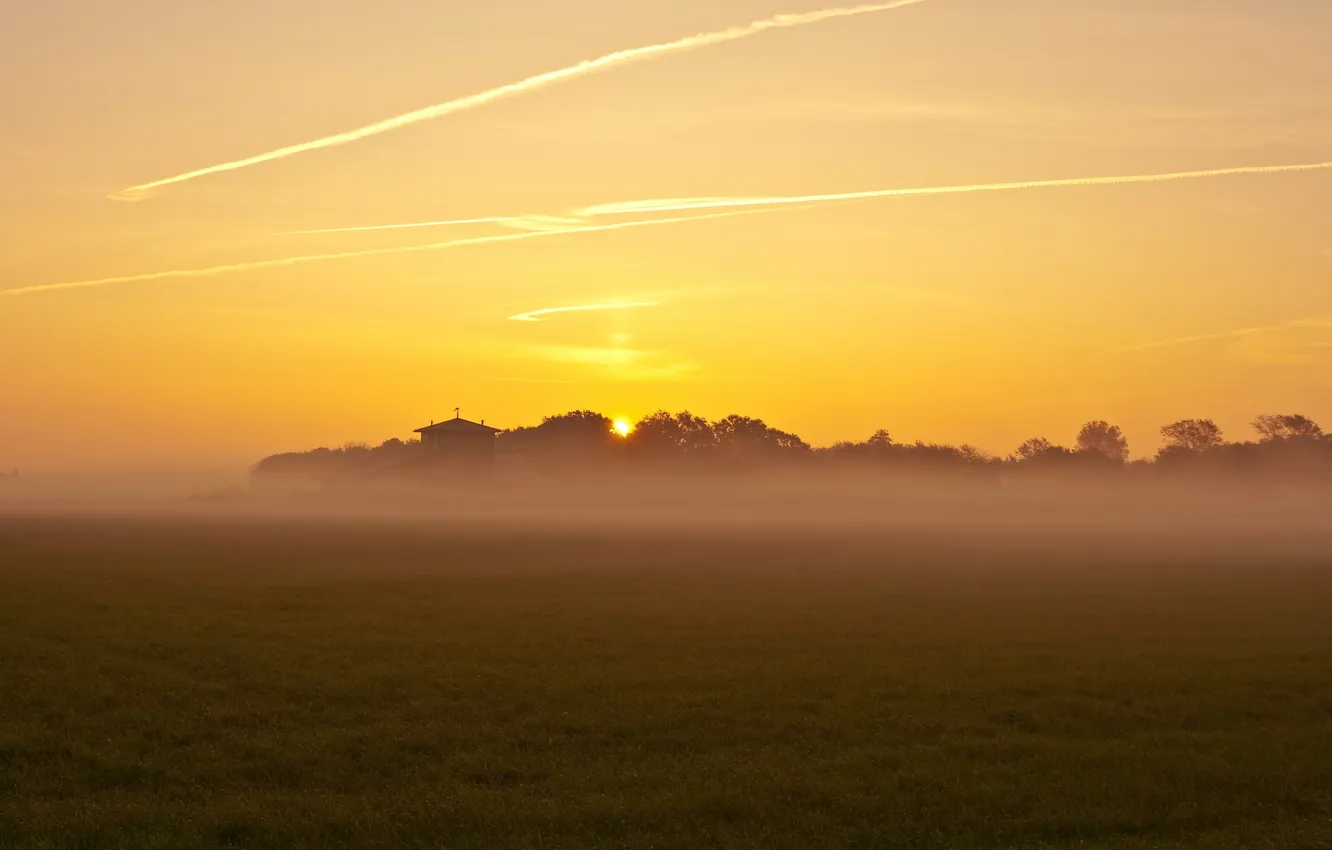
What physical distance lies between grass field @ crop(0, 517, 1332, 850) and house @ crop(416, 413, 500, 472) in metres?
143

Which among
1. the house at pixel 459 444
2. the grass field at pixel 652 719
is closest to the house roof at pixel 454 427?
the house at pixel 459 444

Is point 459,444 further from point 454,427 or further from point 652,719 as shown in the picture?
point 652,719

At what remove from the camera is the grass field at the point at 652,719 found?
1559 centimetres

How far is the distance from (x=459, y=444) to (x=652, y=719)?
554ft

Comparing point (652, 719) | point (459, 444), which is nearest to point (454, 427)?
point (459, 444)

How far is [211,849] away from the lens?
14594 millimetres

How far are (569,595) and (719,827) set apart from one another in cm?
2755

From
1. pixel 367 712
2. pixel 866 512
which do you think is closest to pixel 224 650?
pixel 367 712

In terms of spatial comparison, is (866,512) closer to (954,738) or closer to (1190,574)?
(1190,574)

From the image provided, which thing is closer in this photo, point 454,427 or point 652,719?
point 652,719

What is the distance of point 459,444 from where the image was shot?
186 metres

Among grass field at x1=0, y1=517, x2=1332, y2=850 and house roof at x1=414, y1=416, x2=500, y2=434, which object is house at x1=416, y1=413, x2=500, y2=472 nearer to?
house roof at x1=414, y1=416, x2=500, y2=434

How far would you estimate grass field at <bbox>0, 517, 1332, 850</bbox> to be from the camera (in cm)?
1559

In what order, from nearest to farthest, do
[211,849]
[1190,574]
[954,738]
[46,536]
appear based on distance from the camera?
[211,849] < [954,738] < [1190,574] < [46,536]
